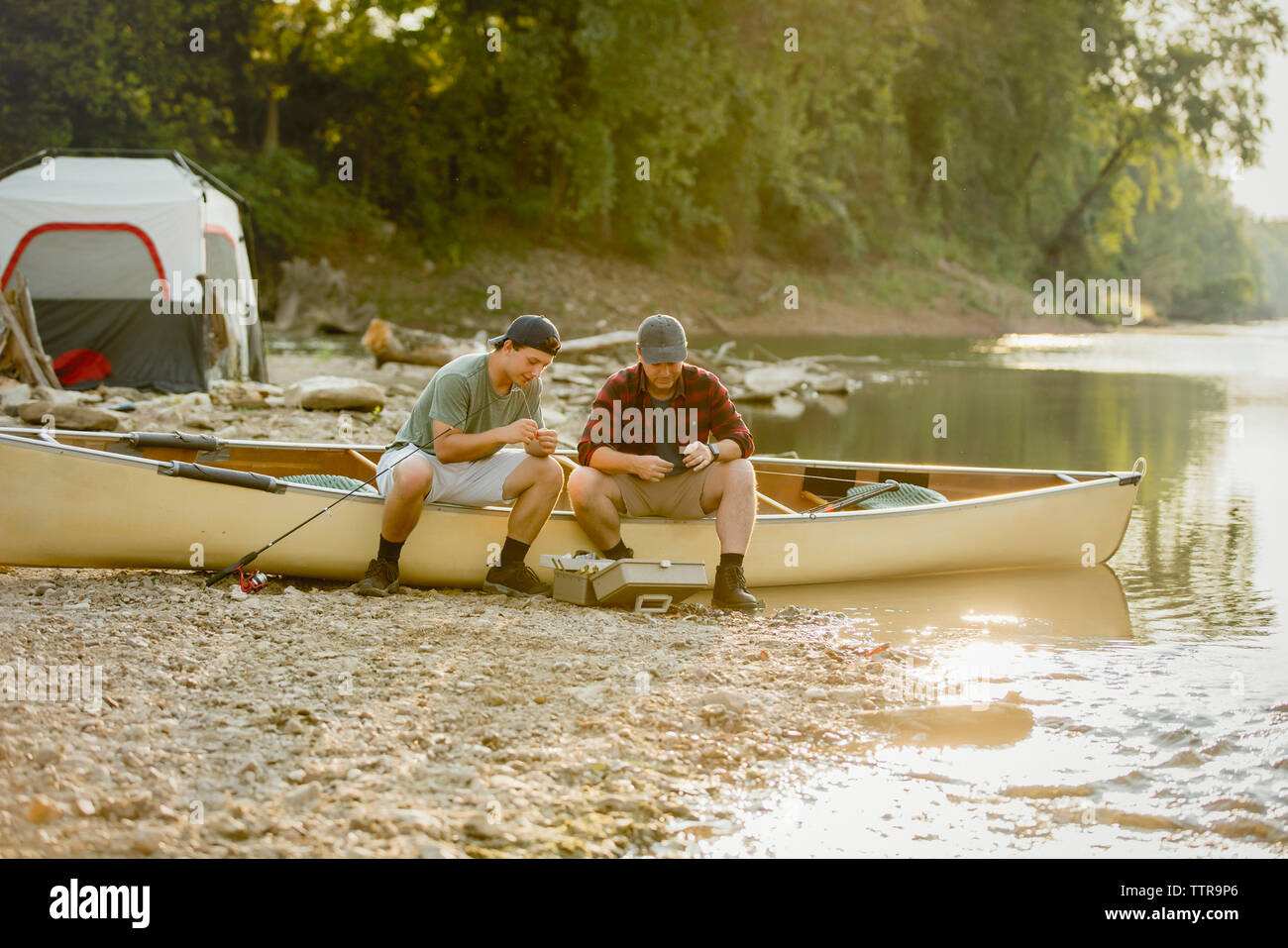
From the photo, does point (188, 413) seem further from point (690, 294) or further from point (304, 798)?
point (690, 294)

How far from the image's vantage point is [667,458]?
542 centimetres

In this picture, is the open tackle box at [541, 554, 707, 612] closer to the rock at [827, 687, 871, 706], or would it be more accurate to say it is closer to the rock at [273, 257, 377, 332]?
the rock at [827, 687, 871, 706]

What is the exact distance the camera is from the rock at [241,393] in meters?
10.4

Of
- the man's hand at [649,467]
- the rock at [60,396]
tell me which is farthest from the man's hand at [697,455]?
the rock at [60,396]

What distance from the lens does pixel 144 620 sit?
14.9 ft

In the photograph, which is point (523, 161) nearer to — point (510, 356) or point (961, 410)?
point (961, 410)

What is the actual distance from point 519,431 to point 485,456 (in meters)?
0.34

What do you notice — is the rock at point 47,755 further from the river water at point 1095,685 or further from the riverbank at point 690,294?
the riverbank at point 690,294

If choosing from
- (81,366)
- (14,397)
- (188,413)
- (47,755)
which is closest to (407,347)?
(81,366)

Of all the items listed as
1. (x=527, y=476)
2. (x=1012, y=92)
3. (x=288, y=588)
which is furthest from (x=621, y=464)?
(x=1012, y=92)

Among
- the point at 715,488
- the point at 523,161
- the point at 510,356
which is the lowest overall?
the point at 715,488

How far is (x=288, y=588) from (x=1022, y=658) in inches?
122

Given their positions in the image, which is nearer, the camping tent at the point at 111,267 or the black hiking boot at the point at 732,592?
the black hiking boot at the point at 732,592

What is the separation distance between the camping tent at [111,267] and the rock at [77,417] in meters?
2.70
